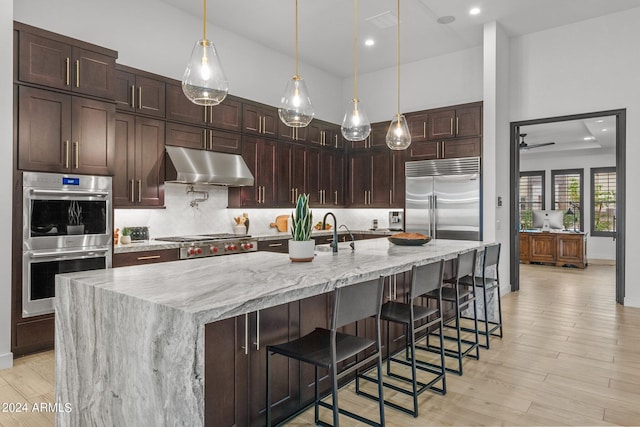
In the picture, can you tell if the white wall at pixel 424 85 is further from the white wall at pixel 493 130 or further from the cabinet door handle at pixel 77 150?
the cabinet door handle at pixel 77 150

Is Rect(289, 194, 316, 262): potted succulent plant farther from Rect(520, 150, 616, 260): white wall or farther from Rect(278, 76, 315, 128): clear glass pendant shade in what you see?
Rect(520, 150, 616, 260): white wall

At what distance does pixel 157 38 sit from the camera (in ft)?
16.2

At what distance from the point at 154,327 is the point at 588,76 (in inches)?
244

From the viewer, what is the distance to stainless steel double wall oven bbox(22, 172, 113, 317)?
3.45 meters

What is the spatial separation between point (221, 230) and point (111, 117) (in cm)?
213

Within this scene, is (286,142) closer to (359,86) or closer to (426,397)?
(359,86)

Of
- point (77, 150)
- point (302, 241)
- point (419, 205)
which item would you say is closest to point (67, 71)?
point (77, 150)

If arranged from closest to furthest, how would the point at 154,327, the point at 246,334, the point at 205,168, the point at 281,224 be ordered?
1. the point at 154,327
2. the point at 246,334
3. the point at 205,168
4. the point at 281,224

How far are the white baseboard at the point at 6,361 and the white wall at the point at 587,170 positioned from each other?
11664mm

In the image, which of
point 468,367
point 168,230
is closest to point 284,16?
point 168,230

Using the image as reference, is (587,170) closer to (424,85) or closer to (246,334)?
(424,85)

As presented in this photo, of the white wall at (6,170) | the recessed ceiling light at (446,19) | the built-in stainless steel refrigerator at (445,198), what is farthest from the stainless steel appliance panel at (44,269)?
the recessed ceiling light at (446,19)

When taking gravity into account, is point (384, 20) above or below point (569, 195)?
above

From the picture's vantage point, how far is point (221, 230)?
5625 millimetres
